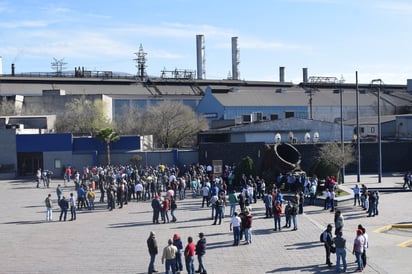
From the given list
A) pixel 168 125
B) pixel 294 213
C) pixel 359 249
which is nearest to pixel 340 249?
pixel 359 249

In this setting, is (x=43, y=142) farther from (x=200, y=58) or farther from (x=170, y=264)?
(x=200, y=58)

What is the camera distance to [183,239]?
23094 mm

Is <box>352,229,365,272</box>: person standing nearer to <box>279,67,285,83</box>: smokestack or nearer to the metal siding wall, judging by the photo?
the metal siding wall

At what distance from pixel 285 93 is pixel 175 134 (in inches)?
1141

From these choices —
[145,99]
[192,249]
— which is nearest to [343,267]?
[192,249]

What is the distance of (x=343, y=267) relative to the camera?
18000mm

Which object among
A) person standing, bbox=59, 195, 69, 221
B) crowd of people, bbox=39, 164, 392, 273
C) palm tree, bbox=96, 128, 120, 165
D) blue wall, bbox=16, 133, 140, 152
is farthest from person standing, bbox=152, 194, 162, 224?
blue wall, bbox=16, 133, 140, 152

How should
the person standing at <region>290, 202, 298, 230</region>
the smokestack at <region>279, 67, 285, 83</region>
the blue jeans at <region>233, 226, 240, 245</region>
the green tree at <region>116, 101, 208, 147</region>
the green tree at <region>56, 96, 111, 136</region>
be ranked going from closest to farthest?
the blue jeans at <region>233, 226, 240, 245</region> → the person standing at <region>290, 202, 298, 230</region> → the green tree at <region>116, 101, 208, 147</region> → the green tree at <region>56, 96, 111, 136</region> → the smokestack at <region>279, 67, 285, 83</region>

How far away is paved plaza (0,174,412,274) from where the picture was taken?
62.3 feet

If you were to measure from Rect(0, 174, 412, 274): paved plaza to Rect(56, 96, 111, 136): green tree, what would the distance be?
26.7m

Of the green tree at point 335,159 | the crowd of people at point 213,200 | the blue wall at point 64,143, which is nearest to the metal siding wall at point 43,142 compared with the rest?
the blue wall at point 64,143

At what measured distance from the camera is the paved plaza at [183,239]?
A: 18988 mm

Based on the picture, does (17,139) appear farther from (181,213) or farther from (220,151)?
(181,213)

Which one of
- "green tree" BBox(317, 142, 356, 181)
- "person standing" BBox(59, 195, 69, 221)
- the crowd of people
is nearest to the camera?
the crowd of people
